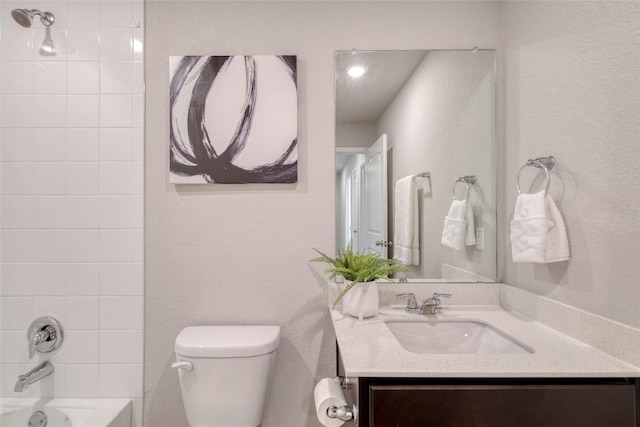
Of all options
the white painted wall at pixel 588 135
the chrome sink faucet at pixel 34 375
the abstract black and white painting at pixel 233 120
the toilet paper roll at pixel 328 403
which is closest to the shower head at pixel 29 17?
the abstract black and white painting at pixel 233 120

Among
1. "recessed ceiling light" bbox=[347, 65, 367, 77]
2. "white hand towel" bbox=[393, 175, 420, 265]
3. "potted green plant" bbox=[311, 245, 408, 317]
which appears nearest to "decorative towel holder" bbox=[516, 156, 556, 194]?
"white hand towel" bbox=[393, 175, 420, 265]

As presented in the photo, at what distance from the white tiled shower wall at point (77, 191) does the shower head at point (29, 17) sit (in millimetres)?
37

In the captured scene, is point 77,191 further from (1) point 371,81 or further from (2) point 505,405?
(2) point 505,405

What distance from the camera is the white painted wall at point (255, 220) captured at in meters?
1.58

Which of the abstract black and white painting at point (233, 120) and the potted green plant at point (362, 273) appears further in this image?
the abstract black and white painting at point (233, 120)

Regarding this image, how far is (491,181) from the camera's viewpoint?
1.57 metres

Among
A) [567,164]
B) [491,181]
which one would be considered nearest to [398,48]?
[491,181]

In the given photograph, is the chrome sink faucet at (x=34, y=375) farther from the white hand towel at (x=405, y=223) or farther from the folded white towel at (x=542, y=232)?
the folded white towel at (x=542, y=232)

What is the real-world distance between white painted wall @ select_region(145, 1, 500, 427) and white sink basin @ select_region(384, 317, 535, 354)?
1.24 ft

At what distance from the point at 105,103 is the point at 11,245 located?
73cm

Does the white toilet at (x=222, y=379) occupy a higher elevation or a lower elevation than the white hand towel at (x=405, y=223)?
lower

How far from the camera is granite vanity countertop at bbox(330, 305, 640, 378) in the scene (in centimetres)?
88

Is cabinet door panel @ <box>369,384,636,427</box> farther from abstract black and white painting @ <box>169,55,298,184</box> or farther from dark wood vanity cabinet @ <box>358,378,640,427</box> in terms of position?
abstract black and white painting @ <box>169,55,298,184</box>

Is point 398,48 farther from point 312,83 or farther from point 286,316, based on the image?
point 286,316
